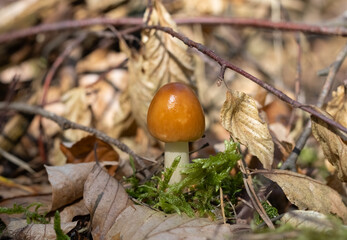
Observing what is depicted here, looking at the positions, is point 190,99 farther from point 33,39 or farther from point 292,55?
point 292,55

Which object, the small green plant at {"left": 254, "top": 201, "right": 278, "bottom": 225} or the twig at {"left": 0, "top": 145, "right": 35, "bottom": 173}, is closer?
the small green plant at {"left": 254, "top": 201, "right": 278, "bottom": 225}

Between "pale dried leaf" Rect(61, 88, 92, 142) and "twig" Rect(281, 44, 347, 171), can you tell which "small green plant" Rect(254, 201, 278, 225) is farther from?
"pale dried leaf" Rect(61, 88, 92, 142)

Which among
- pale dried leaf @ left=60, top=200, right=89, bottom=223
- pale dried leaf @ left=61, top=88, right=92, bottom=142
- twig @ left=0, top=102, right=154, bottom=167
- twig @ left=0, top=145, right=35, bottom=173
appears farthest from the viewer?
pale dried leaf @ left=61, top=88, right=92, bottom=142

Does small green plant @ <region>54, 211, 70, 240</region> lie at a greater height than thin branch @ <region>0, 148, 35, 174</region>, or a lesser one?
greater

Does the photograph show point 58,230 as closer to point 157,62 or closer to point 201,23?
point 157,62

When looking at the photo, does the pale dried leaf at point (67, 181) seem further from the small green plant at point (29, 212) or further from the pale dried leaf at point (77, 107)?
the pale dried leaf at point (77, 107)

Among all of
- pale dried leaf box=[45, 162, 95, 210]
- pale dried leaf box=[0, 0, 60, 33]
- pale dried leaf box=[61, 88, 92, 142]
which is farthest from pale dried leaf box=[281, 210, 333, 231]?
pale dried leaf box=[0, 0, 60, 33]
